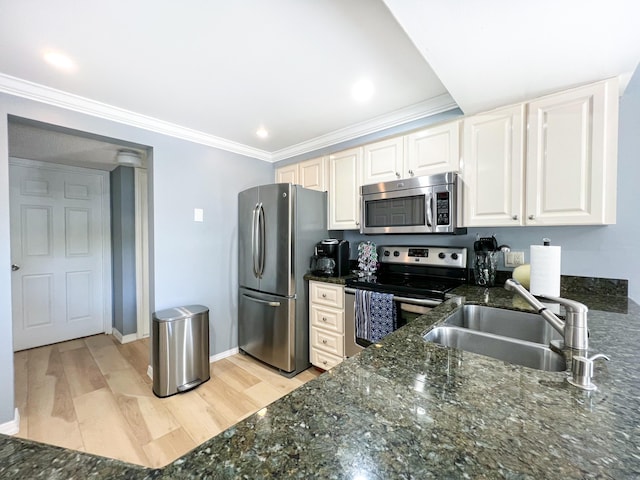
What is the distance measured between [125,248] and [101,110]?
195 cm

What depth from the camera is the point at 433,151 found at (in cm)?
209

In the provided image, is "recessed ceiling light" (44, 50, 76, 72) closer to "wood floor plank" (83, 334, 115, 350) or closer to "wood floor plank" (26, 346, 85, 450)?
"wood floor plank" (26, 346, 85, 450)

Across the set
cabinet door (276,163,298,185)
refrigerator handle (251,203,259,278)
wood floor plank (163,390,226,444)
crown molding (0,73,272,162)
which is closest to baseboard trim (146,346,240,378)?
wood floor plank (163,390,226,444)

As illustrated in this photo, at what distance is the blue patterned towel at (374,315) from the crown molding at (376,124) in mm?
1463

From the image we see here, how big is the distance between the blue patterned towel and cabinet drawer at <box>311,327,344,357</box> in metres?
0.25

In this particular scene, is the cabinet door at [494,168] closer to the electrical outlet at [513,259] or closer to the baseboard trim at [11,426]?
the electrical outlet at [513,259]

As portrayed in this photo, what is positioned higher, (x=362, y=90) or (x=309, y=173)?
(x=362, y=90)

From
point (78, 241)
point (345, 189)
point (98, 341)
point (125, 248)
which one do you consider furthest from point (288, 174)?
point (98, 341)

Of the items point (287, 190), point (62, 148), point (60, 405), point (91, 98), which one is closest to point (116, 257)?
point (62, 148)

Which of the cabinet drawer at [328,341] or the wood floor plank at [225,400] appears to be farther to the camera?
the cabinet drawer at [328,341]

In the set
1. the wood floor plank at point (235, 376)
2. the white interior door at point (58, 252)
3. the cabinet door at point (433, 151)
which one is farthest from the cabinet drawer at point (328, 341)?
the white interior door at point (58, 252)

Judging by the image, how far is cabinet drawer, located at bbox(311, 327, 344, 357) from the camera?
7.70 ft

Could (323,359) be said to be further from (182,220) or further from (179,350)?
(182,220)

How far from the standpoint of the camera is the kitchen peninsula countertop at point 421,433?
0.42m
